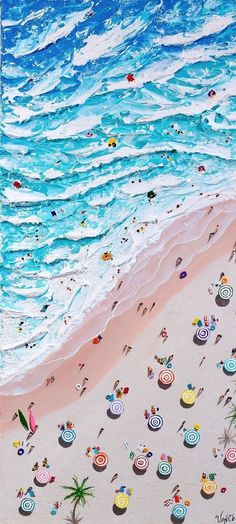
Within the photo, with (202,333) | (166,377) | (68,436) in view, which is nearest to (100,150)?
(202,333)

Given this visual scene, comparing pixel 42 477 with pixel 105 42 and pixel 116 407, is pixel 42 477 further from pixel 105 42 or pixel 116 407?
pixel 105 42

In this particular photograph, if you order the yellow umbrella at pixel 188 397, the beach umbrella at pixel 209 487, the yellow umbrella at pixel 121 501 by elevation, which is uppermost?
the yellow umbrella at pixel 188 397

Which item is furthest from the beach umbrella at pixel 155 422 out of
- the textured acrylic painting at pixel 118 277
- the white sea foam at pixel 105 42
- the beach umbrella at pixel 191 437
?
the white sea foam at pixel 105 42

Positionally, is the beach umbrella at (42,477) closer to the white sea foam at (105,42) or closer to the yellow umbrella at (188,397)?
the yellow umbrella at (188,397)

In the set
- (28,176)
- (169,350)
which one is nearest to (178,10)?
(28,176)

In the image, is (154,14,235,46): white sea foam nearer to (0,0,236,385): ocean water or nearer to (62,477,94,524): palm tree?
(0,0,236,385): ocean water

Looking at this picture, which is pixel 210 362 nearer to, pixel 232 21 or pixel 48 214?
pixel 48 214
